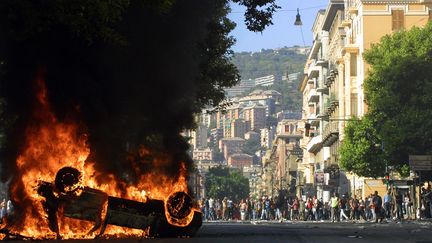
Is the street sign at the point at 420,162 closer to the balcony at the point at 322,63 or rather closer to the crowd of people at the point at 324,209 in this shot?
the crowd of people at the point at 324,209

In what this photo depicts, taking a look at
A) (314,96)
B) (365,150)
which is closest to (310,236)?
(365,150)

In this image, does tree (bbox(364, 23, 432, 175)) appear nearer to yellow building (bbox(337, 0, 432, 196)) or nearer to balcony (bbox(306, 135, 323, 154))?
yellow building (bbox(337, 0, 432, 196))

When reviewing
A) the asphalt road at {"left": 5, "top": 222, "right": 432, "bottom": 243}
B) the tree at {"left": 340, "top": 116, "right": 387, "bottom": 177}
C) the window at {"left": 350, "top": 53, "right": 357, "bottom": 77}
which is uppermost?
the window at {"left": 350, "top": 53, "right": 357, "bottom": 77}

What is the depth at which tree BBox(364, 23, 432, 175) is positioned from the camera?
210 ft

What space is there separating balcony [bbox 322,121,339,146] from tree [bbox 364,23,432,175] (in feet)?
104

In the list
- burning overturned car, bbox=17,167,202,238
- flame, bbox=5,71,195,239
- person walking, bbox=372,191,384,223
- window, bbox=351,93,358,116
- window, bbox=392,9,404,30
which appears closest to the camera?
burning overturned car, bbox=17,167,202,238

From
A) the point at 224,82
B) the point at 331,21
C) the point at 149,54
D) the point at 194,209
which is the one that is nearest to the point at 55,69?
the point at 149,54

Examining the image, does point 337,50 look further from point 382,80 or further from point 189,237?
point 189,237

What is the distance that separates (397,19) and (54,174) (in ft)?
200

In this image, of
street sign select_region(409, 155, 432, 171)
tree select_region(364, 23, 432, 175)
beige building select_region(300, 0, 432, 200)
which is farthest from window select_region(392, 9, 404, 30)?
street sign select_region(409, 155, 432, 171)

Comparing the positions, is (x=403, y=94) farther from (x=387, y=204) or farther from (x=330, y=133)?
(x=330, y=133)

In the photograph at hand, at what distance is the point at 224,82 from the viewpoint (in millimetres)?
39500

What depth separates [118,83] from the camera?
80.6 ft

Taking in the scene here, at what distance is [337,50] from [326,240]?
79.0 meters
